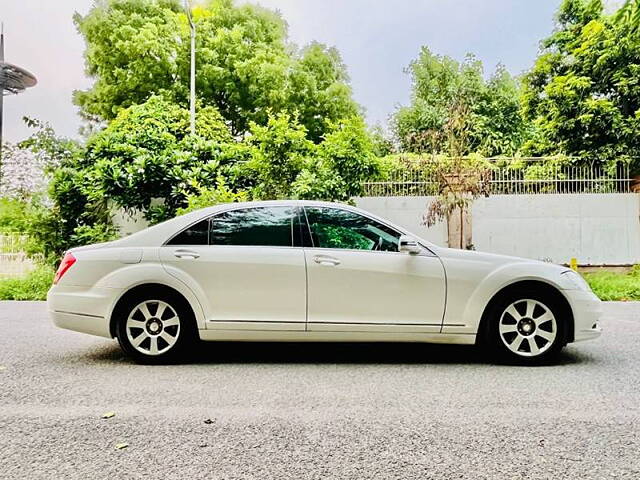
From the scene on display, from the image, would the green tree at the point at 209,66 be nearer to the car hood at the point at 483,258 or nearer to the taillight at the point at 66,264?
the taillight at the point at 66,264

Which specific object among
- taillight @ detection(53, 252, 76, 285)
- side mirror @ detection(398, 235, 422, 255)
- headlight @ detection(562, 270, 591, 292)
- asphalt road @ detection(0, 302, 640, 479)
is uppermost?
side mirror @ detection(398, 235, 422, 255)

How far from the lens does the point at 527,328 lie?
16.1 feet

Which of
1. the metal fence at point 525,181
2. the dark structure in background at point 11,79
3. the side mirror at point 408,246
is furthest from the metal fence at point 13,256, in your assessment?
the dark structure in background at point 11,79

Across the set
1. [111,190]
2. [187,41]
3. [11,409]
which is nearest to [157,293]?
[11,409]

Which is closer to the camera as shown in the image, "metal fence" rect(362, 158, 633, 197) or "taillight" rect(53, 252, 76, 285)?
"taillight" rect(53, 252, 76, 285)

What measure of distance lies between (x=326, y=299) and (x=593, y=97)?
13.2 meters

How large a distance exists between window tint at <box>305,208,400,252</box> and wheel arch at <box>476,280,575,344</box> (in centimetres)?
94

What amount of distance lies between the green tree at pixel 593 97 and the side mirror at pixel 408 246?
11565mm

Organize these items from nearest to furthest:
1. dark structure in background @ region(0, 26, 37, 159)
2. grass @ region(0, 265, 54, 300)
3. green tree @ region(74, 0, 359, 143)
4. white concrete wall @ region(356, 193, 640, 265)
→ grass @ region(0, 265, 54, 300), white concrete wall @ region(356, 193, 640, 265), dark structure in background @ region(0, 26, 37, 159), green tree @ region(74, 0, 359, 143)

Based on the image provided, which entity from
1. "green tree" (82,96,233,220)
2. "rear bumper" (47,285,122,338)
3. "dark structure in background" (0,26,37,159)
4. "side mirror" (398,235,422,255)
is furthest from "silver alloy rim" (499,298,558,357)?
"dark structure in background" (0,26,37,159)

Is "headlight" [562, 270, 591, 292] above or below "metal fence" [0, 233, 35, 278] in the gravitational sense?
below

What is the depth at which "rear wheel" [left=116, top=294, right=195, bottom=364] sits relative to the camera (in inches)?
195

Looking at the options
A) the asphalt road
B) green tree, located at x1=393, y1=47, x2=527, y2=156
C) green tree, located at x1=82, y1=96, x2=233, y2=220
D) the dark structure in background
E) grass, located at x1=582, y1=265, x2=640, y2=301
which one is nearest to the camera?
the asphalt road

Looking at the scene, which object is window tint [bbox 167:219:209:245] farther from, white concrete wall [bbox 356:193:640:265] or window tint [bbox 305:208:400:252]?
white concrete wall [bbox 356:193:640:265]
